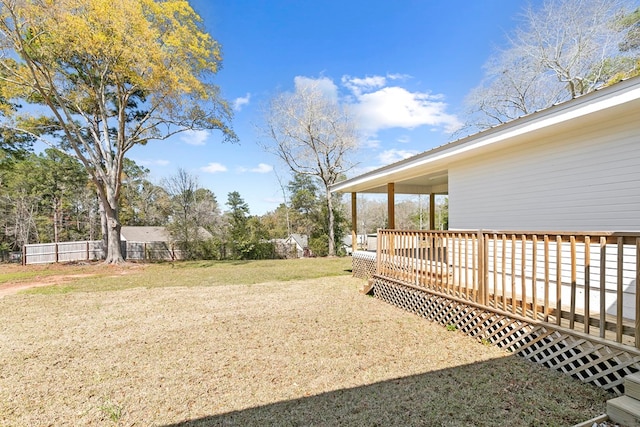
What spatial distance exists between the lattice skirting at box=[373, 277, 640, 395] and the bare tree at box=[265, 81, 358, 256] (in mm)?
13199

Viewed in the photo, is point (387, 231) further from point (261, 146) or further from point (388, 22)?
point (261, 146)

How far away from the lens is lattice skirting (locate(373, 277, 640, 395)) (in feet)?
8.41

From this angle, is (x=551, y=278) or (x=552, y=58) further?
(x=552, y=58)

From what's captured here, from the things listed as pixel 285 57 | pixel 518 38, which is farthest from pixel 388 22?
pixel 518 38

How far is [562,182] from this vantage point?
436 centimetres

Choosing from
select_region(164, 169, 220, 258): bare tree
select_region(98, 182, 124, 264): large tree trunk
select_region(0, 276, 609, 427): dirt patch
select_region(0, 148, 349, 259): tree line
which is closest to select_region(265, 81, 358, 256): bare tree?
select_region(0, 148, 349, 259): tree line

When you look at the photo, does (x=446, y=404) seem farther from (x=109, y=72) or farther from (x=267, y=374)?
(x=109, y=72)

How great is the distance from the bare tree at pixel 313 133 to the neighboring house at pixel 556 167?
469 inches

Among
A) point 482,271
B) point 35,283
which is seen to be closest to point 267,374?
point 482,271

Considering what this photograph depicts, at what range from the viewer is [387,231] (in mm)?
6281

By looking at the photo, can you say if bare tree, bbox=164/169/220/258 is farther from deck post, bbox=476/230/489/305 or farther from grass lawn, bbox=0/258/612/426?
deck post, bbox=476/230/489/305

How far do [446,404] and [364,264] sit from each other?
6448 mm

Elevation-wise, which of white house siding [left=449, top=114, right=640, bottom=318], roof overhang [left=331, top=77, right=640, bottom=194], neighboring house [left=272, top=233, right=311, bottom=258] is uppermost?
roof overhang [left=331, top=77, right=640, bottom=194]

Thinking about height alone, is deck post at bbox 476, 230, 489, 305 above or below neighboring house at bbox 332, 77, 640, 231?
below
